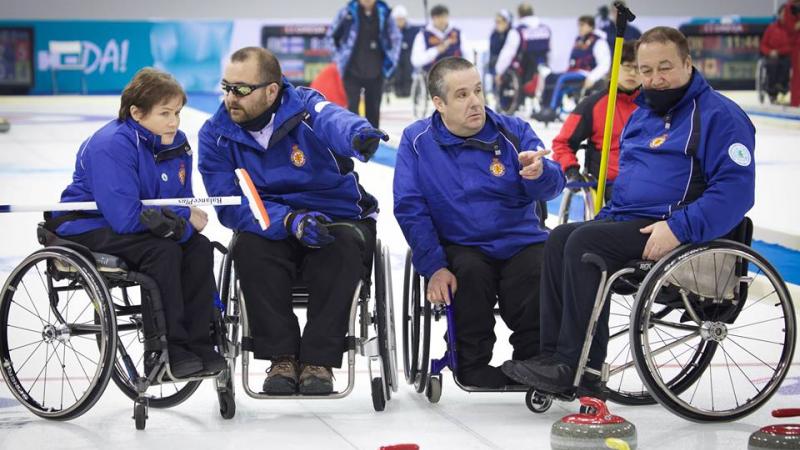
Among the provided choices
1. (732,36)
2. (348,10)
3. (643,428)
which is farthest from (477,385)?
(732,36)

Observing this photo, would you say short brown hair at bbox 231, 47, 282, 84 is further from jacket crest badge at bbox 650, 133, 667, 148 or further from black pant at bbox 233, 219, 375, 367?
jacket crest badge at bbox 650, 133, 667, 148

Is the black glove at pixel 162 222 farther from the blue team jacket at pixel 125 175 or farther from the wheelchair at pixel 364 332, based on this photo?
the wheelchair at pixel 364 332

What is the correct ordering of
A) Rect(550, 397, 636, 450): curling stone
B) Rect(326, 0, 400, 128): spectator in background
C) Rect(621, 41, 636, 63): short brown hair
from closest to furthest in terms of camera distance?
Rect(550, 397, 636, 450): curling stone < Rect(621, 41, 636, 63): short brown hair < Rect(326, 0, 400, 128): spectator in background

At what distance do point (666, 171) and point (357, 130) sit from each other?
88 cm

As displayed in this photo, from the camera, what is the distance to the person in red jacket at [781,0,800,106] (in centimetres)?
1641

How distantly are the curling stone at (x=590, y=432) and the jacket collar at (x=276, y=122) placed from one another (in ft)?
4.27

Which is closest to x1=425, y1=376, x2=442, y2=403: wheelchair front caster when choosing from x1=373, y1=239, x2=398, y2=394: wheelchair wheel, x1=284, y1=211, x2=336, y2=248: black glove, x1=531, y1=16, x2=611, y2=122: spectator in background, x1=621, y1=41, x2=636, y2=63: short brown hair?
x1=373, y1=239, x2=398, y2=394: wheelchair wheel

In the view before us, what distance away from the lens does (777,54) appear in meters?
16.9

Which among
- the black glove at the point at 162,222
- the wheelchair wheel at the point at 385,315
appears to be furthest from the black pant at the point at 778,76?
the black glove at the point at 162,222

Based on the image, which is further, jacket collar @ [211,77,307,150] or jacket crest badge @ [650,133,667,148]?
jacket collar @ [211,77,307,150]

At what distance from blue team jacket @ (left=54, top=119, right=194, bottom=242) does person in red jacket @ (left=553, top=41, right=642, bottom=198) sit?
2.09m

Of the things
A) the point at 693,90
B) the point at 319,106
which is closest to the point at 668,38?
the point at 693,90

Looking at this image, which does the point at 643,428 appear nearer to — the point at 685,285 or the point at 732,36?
the point at 685,285

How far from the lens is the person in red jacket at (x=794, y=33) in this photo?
53.8ft
